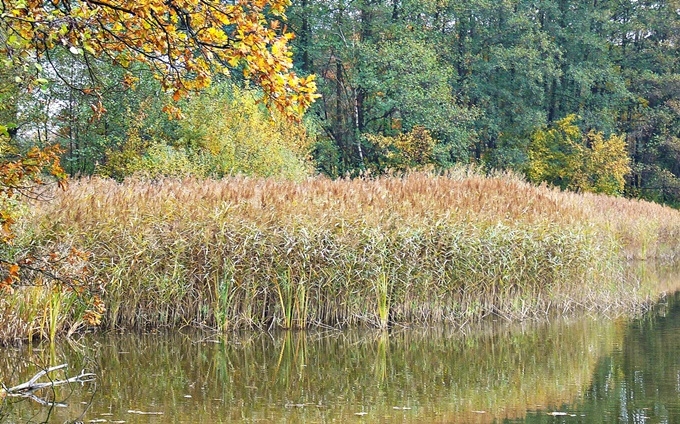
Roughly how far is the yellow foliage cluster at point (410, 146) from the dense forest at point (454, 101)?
6 cm

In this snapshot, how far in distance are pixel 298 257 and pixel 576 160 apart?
27.7 metres

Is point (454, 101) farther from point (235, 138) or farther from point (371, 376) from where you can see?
point (371, 376)

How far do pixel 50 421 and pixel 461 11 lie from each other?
32.0 meters

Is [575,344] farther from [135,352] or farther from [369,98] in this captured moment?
[369,98]

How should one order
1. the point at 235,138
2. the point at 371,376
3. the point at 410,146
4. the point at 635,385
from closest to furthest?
the point at 635,385 < the point at 371,376 < the point at 235,138 < the point at 410,146

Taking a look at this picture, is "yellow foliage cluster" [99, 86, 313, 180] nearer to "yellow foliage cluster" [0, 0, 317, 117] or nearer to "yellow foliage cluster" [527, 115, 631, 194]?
"yellow foliage cluster" [0, 0, 317, 117]

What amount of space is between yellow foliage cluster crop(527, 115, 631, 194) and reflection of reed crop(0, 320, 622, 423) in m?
25.7

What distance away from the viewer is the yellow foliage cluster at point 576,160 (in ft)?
115

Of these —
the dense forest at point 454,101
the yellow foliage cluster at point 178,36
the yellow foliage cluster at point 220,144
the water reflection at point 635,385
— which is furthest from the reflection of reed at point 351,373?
the dense forest at point 454,101

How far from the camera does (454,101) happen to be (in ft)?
110

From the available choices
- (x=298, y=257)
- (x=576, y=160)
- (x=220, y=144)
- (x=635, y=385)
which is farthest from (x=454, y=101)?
(x=635, y=385)

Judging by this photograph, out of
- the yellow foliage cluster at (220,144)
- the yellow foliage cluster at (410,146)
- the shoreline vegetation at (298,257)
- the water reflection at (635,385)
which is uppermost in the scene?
the yellow foliage cluster at (410,146)

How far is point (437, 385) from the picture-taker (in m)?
7.62

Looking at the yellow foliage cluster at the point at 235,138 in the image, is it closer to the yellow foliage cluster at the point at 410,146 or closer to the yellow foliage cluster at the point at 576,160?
the yellow foliage cluster at the point at 410,146
